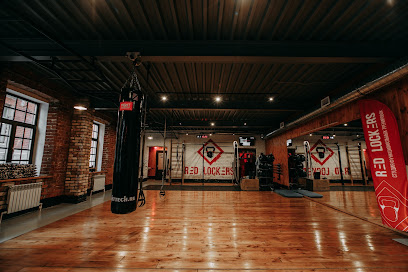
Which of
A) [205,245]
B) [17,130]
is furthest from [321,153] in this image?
[17,130]

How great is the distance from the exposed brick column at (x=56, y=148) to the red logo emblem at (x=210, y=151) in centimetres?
701

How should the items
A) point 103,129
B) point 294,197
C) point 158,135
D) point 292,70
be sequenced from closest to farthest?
point 292,70 < point 294,197 < point 103,129 < point 158,135

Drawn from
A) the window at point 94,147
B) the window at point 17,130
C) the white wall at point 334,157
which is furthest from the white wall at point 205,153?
the window at point 17,130

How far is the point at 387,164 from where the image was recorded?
2.88 metres

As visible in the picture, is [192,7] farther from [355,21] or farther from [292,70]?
[292,70]

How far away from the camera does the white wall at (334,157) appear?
33.9 feet

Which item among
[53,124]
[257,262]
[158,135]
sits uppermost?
[158,135]

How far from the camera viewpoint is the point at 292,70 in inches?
148

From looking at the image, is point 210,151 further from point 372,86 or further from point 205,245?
point 372,86

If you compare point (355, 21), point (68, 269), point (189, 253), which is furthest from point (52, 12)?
point (355, 21)

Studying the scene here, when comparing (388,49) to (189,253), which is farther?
(388,49)

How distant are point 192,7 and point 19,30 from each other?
2.81m

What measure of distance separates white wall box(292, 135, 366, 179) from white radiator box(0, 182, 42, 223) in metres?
11.3

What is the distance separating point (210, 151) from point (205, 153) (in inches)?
13.6
